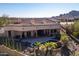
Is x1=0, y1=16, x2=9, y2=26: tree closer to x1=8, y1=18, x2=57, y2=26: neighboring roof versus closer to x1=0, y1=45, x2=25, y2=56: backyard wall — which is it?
x1=8, y1=18, x2=57, y2=26: neighboring roof

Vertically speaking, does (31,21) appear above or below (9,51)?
above

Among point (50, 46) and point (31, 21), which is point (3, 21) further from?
point (50, 46)

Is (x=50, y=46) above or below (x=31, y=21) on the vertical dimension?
below

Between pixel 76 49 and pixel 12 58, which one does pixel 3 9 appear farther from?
pixel 76 49

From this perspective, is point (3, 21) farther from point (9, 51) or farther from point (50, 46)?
point (50, 46)

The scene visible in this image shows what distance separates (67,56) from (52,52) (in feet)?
0.43

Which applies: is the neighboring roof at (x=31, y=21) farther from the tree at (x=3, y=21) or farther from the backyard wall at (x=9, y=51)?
the backyard wall at (x=9, y=51)

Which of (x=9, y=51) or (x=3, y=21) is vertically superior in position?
(x=3, y=21)

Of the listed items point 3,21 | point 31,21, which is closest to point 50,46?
point 31,21

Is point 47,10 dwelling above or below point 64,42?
above

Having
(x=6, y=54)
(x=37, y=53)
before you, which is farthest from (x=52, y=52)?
(x=6, y=54)

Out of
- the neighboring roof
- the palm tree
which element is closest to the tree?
the neighboring roof

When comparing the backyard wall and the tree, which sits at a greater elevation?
the tree

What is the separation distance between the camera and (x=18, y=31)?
14.2 ft
